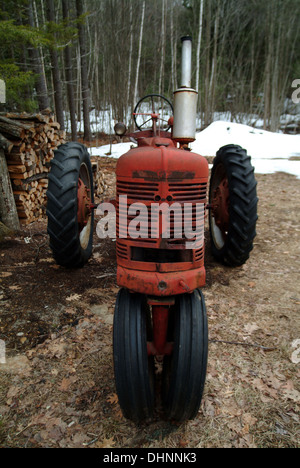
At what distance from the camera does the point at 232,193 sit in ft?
9.91

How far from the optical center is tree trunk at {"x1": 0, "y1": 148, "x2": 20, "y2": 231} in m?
4.19

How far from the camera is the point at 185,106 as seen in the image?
1922 mm

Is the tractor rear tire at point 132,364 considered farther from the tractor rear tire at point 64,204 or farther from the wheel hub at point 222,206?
the wheel hub at point 222,206

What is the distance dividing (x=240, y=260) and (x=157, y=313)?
1889 millimetres

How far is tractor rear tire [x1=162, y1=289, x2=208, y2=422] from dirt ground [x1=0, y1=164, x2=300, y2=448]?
0.24 m

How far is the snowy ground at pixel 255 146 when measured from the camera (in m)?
9.73

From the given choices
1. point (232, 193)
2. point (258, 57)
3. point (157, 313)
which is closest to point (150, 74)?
point (258, 57)

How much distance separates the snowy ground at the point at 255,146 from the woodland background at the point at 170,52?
2236mm

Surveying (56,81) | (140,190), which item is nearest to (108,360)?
(140,190)

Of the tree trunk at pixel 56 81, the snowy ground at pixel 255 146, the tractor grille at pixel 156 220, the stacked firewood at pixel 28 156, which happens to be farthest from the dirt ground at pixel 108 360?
the tree trunk at pixel 56 81
